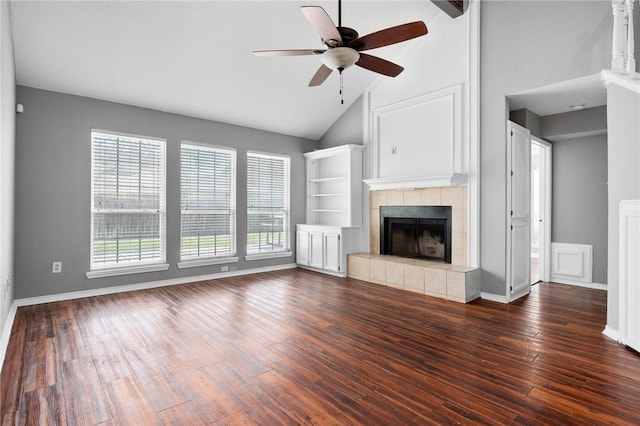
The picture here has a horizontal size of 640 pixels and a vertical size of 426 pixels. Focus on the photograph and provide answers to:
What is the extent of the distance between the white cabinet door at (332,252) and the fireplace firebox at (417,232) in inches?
29.9

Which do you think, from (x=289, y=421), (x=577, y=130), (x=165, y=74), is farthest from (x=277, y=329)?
(x=577, y=130)

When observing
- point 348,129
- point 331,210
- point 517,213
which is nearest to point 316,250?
point 331,210

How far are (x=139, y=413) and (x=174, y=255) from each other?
11.7 ft

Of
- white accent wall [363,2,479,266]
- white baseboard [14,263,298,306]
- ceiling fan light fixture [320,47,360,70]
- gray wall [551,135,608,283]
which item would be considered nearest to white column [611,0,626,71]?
white accent wall [363,2,479,266]

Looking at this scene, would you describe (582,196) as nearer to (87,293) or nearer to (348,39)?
(348,39)

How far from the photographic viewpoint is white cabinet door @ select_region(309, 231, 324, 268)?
607 centimetres

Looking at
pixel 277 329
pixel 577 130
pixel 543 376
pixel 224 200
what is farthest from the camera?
pixel 224 200

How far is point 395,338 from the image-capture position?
3016 millimetres

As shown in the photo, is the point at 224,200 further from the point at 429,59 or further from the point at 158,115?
the point at 429,59

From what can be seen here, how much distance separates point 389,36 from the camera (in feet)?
8.55

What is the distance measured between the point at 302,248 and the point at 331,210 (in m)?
0.94

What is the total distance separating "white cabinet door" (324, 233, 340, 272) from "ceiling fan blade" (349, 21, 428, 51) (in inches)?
138

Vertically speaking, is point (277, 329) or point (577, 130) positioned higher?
point (577, 130)

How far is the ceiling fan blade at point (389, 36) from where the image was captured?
2.52m
